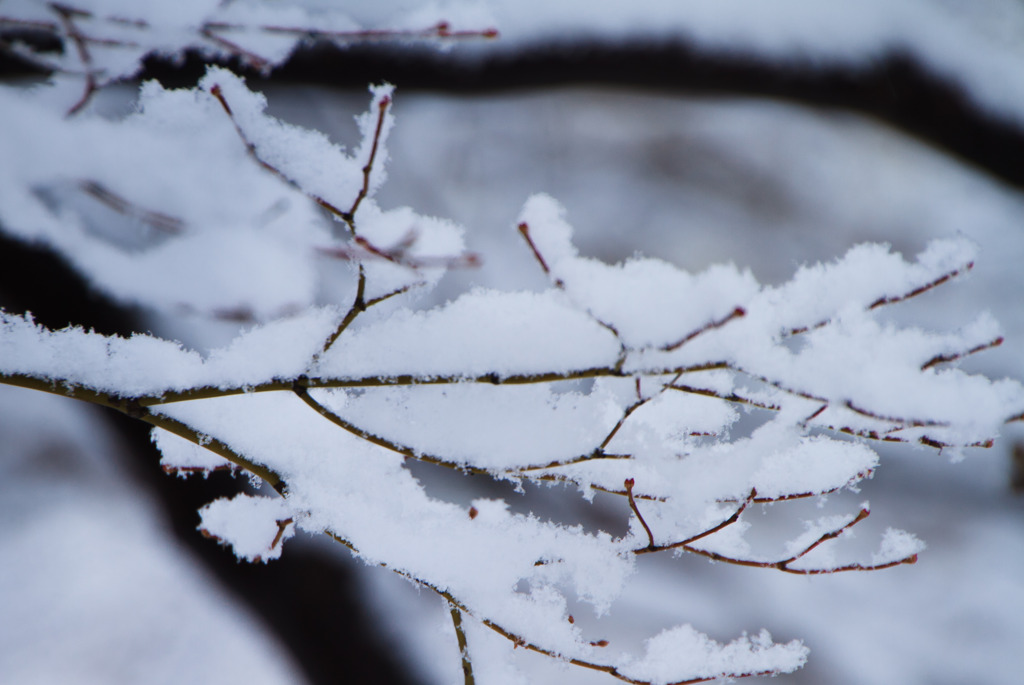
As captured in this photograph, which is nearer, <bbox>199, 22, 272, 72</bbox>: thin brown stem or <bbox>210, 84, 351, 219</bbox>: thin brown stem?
<bbox>210, 84, 351, 219</bbox>: thin brown stem

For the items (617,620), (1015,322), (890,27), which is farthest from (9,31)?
(1015,322)

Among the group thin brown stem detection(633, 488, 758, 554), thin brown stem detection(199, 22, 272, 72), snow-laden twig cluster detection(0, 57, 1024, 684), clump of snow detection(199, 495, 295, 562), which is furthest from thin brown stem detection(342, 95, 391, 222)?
thin brown stem detection(633, 488, 758, 554)

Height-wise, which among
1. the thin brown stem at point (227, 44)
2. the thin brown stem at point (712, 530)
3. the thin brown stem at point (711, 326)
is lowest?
the thin brown stem at point (712, 530)

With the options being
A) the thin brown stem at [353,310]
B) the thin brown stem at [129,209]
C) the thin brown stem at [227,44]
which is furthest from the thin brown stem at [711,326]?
the thin brown stem at [227,44]

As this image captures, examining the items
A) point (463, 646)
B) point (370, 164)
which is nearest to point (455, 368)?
point (370, 164)

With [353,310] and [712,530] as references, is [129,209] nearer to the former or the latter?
[353,310]

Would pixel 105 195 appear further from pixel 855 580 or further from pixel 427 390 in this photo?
pixel 855 580

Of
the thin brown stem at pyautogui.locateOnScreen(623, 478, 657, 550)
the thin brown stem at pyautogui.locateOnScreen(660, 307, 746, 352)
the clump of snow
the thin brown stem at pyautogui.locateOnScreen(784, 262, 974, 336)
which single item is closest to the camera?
the thin brown stem at pyautogui.locateOnScreen(660, 307, 746, 352)

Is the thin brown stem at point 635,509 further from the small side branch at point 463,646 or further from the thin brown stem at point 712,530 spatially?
the small side branch at point 463,646

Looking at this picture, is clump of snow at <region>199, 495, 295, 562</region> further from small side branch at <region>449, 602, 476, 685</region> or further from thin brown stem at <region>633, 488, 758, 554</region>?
thin brown stem at <region>633, 488, 758, 554</region>
